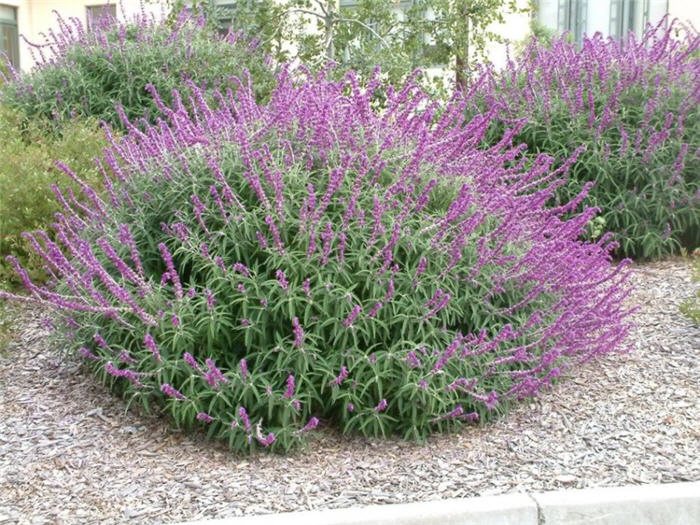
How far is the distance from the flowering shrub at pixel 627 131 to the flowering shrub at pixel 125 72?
266 centimetres

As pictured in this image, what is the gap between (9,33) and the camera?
21203 millimetres

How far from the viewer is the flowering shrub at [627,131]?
614 cm

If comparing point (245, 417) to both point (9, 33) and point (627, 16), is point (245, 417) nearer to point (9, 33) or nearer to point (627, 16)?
point (627, 16)

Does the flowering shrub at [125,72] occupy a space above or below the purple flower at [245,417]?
above

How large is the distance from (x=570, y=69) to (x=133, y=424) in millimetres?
4634

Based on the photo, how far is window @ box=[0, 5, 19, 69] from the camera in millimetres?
20844

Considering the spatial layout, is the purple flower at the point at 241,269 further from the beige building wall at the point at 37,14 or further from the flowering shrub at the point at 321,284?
the beige building wall at the point at 37,14

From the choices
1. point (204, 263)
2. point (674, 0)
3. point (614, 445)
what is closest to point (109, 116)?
point (204, 263)

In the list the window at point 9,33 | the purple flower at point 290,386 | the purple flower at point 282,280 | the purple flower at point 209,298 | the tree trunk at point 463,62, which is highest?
the window at point 9,33

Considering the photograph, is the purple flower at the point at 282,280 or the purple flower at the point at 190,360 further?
the purple flower at the point at 282,280

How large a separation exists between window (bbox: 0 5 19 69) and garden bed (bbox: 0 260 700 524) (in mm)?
18943

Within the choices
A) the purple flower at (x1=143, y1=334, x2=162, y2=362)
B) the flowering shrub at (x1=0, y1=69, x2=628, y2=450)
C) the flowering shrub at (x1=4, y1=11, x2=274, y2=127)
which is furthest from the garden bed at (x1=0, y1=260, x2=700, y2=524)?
the flowering shrub at (x1=4, y1=11, x2=274, y2=127)

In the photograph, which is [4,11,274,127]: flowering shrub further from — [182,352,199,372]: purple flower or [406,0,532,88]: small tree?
[182,352,199,372]: purple flower

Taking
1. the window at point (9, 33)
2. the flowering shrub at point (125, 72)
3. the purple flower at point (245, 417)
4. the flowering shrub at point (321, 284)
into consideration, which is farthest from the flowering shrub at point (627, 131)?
the window at point (9, 33)
